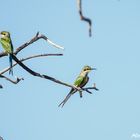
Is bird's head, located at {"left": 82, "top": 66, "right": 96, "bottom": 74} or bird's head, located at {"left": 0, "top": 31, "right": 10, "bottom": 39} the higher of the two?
bird's head, located at {"left": 0, "top": 31, "right": 10, "bottom": 39}

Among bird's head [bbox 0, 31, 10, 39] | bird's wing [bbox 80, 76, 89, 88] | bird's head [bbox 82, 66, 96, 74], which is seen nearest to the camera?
bird's head [bbox 0, 31, 10, 39]

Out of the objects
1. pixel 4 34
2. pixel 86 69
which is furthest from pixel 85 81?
pixel 4 34

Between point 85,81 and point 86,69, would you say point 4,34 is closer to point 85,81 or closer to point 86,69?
point 85,81

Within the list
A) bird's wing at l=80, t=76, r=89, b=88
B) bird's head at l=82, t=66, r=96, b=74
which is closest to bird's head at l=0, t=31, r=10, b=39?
bird's wing at l=80, t=76, r=89, b=88

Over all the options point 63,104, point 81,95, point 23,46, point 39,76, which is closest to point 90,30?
point 39,76

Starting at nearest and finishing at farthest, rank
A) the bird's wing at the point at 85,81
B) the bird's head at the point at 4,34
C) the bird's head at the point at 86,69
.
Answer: the bird's head at the point at 4,34 → the bird's wing at the point at 85,81 → the bird's head at the point at 86,69

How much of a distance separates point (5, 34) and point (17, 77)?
214cm

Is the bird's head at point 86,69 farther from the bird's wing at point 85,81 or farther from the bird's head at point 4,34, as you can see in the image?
the bird's head at point 4,34

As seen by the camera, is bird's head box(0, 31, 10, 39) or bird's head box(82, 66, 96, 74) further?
bird's head box(82, 66, 96, 74)

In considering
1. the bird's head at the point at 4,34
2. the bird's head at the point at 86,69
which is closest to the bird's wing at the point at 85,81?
the bird's head at the point at 86,69

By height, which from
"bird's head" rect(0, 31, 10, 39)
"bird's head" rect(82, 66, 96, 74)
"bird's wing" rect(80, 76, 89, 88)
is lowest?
"bird's wing" rect(80, 76, 89, 88)

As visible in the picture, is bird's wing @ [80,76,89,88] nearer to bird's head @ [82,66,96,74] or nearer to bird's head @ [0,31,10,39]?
bird's head @ [82,66,96,74]

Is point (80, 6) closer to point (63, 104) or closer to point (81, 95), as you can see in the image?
point (81, 95)

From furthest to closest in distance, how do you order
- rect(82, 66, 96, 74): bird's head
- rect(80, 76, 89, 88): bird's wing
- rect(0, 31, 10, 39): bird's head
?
rect(82, 66, 96, 74): bird's head → rect(80, 76, 89, 88): bird's wing → rect(0, 31, 10, 39): bird's head
